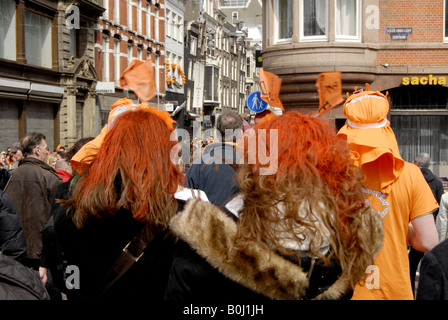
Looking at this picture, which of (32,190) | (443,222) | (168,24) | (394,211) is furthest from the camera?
(168,24)

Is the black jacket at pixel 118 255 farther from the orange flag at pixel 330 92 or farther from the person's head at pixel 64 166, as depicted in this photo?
the person's head at pixel 64 166

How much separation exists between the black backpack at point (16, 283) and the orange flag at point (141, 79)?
180cm

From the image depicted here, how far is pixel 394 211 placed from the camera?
303 cm

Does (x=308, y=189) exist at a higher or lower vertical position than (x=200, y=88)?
lower

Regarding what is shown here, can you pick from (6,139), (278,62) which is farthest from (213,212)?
(6,139)

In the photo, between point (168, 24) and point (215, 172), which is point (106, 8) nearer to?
point (168, 24)

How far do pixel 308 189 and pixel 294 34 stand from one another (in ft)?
29.5

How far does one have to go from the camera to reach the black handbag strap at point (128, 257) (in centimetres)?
237

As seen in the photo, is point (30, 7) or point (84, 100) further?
point (84, 100)

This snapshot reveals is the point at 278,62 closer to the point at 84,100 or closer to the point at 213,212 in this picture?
the point at 213,212

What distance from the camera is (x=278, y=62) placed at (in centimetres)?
1053

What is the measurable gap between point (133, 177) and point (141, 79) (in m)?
1.31

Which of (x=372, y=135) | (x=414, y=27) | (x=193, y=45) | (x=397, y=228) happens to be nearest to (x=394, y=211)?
(x=397, y=228)

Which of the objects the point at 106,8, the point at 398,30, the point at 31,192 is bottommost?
the point at 31,192
